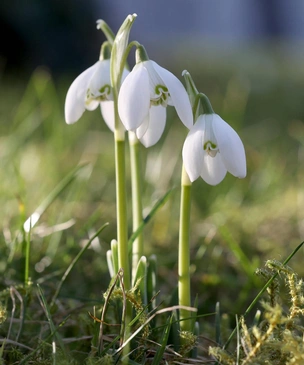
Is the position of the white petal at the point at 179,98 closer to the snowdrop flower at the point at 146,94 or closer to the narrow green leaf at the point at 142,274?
the snowdrop flower at the point at 146,94

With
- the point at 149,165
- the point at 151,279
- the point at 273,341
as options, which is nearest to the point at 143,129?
the point at 151,279

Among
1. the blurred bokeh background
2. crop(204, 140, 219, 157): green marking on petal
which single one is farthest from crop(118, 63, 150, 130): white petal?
the blurred bokeh background

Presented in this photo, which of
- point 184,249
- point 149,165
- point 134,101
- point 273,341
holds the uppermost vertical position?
point 134,101

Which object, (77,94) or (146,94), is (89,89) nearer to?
(77,94)

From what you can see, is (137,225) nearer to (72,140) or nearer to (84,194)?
(84,194)

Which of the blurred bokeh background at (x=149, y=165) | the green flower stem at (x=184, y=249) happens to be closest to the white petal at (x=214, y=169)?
the green flower stem at (x=184, y=249)

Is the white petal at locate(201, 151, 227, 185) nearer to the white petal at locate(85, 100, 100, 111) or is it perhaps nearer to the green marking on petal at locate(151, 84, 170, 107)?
the green marking on petal at locate(151, 84, 170, 107)

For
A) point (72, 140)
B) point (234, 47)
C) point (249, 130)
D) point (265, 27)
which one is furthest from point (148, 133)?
point (265, 27)

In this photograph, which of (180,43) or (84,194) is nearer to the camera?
(84,194)
